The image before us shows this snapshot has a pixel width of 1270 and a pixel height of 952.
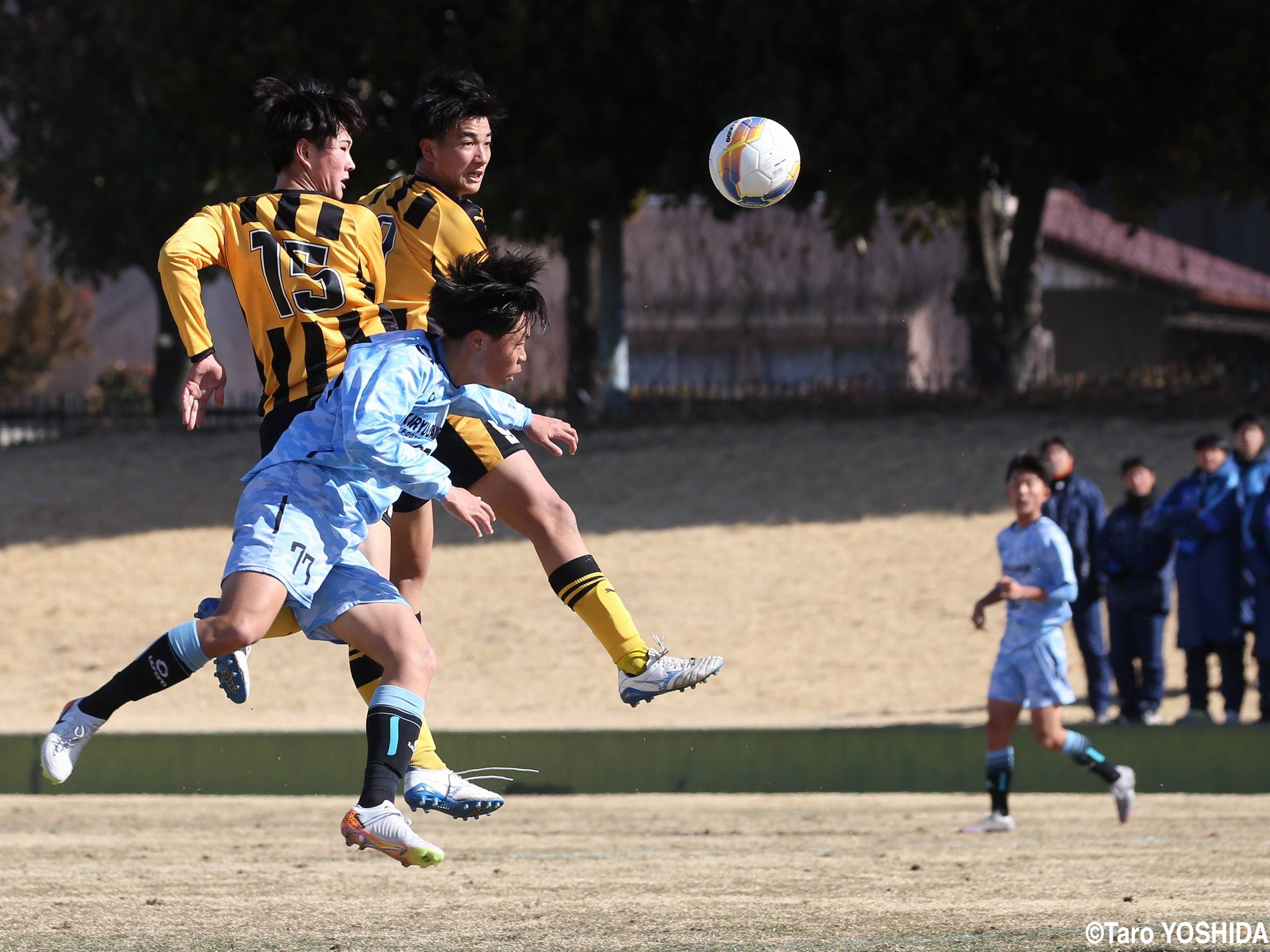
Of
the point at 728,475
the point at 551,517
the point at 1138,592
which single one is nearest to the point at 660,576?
the point at 728,475

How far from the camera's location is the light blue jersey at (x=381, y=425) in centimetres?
553

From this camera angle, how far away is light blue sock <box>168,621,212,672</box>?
557 cm

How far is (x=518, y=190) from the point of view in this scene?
2253cm

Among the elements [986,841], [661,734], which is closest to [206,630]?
[986,841]

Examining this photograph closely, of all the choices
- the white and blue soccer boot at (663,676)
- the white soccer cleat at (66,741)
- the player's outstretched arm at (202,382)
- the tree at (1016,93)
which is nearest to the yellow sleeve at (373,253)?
the player's outstretched arm at (202,382)

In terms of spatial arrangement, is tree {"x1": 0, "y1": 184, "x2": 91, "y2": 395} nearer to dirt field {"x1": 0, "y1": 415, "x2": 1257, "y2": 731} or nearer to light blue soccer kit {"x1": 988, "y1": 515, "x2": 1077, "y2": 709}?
dirt field {"x1": 0, "y1": 415, "x2": 1257, "y2": 731}

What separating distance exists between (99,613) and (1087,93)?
528 inches

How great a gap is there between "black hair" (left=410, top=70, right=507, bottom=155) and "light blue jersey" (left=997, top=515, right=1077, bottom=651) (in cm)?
454

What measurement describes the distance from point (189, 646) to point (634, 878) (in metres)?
2.61

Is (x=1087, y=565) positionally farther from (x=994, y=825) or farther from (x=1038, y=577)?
(x=994, y=825)

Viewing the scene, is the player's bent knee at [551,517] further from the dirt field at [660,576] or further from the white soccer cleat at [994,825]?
the dirt field at [660,576]

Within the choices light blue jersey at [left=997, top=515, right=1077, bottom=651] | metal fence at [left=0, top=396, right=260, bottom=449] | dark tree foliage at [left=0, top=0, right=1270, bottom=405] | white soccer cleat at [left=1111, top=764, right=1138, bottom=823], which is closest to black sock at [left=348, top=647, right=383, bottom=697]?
light blue jersey at [left=997, top=515, right=1077, bottom=651]

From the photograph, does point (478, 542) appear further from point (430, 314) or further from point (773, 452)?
point (430, 314)

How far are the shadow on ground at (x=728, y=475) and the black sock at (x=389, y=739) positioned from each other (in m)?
15.1
